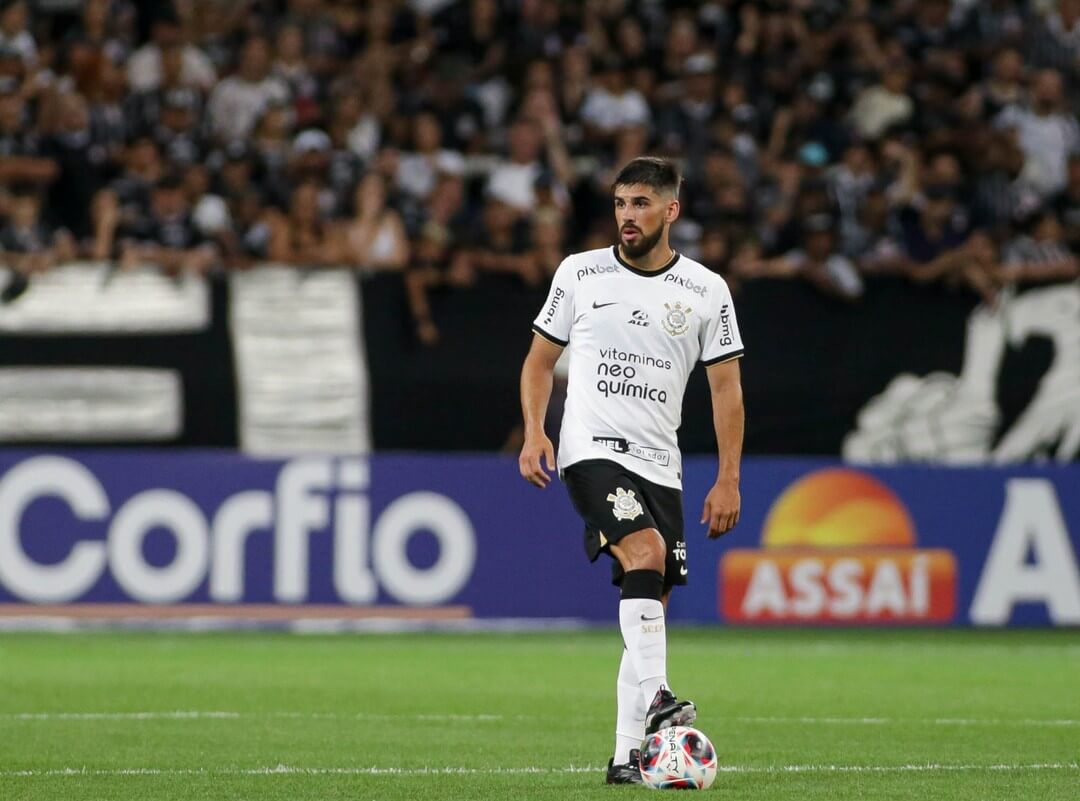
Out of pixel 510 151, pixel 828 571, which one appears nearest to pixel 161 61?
pixel 510 151

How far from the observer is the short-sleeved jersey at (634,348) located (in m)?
7.79

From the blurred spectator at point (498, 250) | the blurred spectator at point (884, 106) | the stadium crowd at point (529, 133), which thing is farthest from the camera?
the blurred spectator at point (884, 106)

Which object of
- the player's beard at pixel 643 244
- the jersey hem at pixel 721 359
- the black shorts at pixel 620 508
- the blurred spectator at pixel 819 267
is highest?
the blurred spectator at pixel 819 267

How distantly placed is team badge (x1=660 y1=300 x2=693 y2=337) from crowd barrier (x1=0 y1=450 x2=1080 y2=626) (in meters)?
8.42

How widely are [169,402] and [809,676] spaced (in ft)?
20.4

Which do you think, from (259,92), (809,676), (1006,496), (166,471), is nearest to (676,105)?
(259,92)

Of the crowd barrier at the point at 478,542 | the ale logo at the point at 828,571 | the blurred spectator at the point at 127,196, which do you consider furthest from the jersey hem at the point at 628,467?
the blurred spectator at the point at 127,196

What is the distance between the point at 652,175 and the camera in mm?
7652

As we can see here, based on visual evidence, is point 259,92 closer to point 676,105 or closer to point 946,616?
point 676,105

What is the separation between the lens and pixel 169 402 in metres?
16.3

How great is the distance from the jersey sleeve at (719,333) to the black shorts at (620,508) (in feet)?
1.87

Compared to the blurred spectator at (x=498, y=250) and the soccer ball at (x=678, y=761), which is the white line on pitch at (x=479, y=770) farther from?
the blurred spectator at (x=498, y=250)

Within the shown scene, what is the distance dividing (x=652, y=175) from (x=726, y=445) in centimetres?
112

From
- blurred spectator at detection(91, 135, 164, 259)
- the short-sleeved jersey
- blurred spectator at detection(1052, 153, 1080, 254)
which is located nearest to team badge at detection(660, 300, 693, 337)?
the short-sleeved jersey
